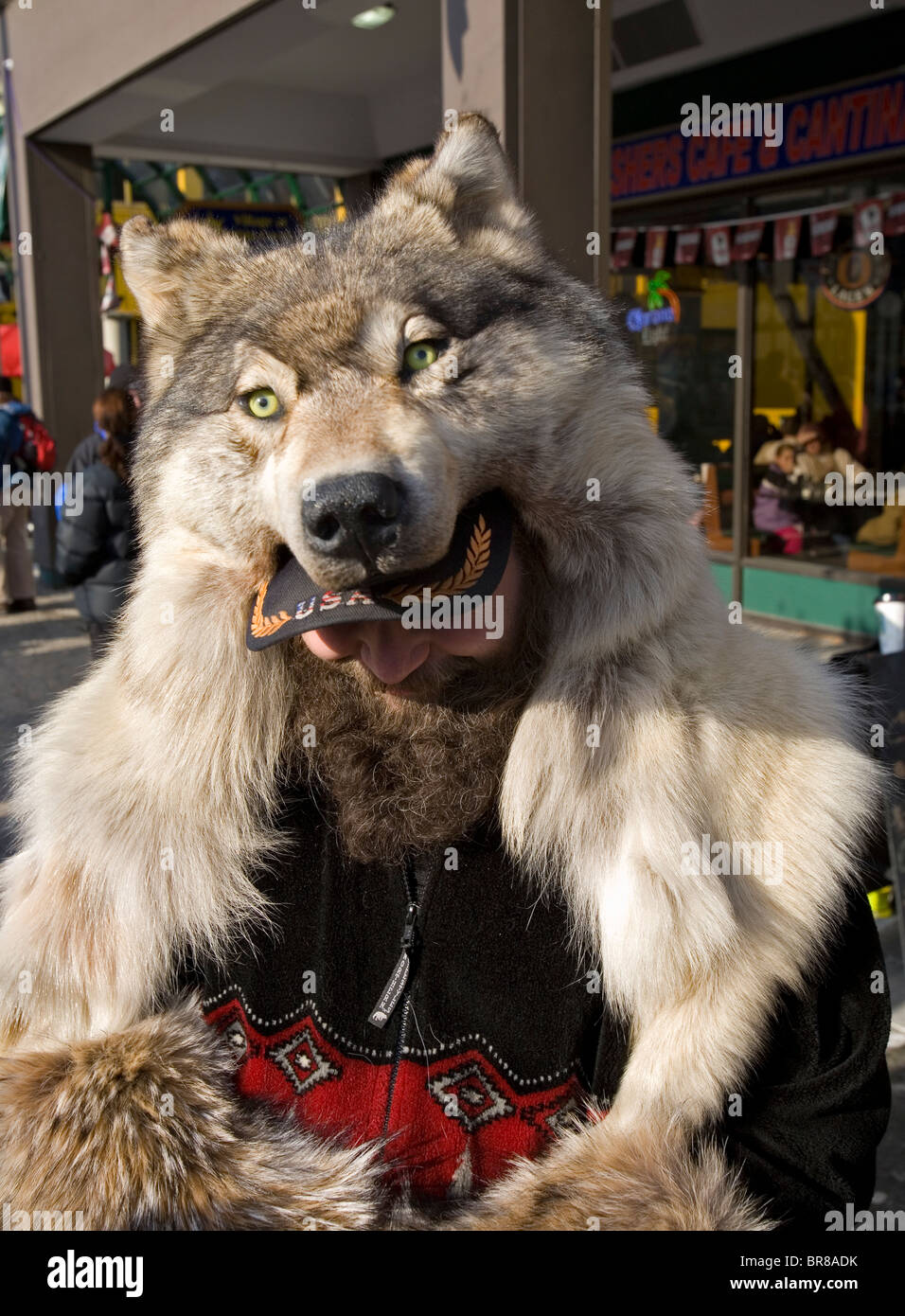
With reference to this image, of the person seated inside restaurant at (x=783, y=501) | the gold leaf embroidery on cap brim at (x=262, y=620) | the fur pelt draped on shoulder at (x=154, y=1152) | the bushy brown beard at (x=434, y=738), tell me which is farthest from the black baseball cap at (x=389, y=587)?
the person seated inside restaurant at (x=783, y=501)

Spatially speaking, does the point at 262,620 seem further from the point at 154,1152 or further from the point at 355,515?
the point at 154,1152

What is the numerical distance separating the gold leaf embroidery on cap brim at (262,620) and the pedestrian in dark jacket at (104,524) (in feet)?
15.0

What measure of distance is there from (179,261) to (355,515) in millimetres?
578

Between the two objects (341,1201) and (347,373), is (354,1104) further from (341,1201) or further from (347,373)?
(347,373)

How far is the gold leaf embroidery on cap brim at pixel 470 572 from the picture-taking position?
4.16 ft

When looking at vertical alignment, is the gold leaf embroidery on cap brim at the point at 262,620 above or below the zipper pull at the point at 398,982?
above

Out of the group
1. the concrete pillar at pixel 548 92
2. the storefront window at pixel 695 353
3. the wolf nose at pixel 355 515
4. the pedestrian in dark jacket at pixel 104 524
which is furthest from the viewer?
the storefront window at pixel 695 353

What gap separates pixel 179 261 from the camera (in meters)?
1.48

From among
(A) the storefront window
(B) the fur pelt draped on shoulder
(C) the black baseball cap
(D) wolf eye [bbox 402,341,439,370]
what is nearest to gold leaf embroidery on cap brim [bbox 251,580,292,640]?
(C) the black baseball cap

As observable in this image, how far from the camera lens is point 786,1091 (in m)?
1.34

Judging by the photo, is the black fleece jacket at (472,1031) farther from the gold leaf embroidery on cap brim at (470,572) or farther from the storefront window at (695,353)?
the storefront window at (695,353)

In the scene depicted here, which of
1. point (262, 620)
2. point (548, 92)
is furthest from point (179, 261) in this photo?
point (548, 92)

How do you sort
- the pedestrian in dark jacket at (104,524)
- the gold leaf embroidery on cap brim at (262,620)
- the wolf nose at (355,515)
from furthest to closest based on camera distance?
the pedestrian in dark jacket at (104,524)
the gold leaf embroidery on cap brim at (262,620)
the wolf nose at (355,515)

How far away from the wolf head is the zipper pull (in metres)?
0.51
